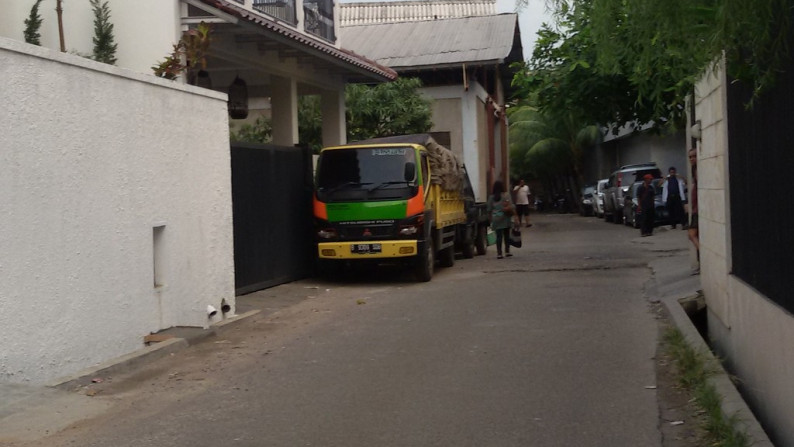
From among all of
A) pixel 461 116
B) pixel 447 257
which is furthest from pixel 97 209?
pixel 461 116

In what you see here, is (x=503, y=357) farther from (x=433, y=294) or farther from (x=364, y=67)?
(x=364, y=67)

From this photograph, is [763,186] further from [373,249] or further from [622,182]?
[622,182]

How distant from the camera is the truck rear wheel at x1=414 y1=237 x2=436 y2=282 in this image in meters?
17.6

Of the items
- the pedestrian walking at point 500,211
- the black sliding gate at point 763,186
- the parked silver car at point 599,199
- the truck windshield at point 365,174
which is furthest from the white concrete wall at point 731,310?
the parked silver car at point 599,199

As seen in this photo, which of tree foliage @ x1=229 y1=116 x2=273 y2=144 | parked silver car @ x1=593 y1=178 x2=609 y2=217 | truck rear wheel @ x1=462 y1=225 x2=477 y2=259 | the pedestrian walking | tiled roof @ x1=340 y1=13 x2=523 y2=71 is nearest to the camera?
the pedestrian walking

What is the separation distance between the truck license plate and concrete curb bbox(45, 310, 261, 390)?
16.2 feet

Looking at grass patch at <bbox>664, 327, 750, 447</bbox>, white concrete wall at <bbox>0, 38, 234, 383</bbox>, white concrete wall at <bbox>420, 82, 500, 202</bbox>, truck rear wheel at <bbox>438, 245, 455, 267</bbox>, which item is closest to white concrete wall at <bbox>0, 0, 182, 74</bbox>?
white concrete wall at <bbox>0, 38, 234, 383</bbox>

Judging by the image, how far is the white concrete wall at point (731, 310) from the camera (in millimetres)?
7281

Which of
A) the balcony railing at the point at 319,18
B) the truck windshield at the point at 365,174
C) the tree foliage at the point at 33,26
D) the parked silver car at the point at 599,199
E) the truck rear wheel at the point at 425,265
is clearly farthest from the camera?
the parked silver car at the point at 599,199

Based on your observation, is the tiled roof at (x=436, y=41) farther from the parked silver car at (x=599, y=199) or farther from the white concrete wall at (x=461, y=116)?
the parked silver car at (x=599, y=199)

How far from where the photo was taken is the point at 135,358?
1002cm

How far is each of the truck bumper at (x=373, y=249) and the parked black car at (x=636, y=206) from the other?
13.5m

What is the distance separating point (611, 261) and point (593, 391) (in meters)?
12.3

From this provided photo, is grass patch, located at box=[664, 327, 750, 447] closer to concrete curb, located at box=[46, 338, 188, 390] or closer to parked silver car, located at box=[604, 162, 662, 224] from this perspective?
concrete curb, located at box=[46, 338, 188, 390]
